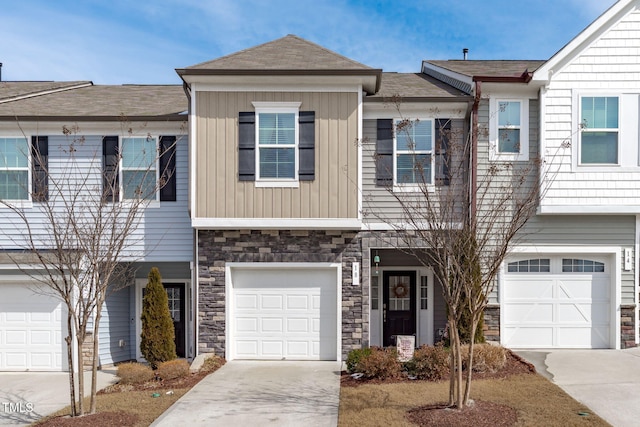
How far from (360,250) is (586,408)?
530cm

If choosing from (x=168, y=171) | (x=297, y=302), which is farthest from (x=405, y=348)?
(x=168, y=171)

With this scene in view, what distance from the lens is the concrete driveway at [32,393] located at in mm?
8898

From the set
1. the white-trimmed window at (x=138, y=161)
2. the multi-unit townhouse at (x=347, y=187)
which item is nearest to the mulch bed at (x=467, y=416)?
the multi-unit townhouse at (x=347, y=187)

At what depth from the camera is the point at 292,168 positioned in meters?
11.6

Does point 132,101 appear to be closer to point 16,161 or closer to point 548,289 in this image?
point 16,161

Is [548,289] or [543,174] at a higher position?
[543,174]

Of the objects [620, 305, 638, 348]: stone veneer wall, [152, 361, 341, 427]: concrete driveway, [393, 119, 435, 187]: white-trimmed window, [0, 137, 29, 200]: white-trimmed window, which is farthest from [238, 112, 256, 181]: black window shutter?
[620, 305, 638, 348]: stone veneer wall

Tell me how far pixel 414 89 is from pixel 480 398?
7236 millimetres

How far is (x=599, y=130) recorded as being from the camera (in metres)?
11.8

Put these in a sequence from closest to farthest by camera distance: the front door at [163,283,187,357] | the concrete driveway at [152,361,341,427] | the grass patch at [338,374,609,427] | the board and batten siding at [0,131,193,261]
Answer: the grass patch at [338,374,609,427]
the concrete driveway at [152,361,341,427]
the board and batten siding at [0,131,193,261]
the front door at [163,283,187,357]

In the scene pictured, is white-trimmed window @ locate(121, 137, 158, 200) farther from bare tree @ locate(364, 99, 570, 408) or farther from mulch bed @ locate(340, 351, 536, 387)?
mulch bed @ locate(340, 351, 536, 387)

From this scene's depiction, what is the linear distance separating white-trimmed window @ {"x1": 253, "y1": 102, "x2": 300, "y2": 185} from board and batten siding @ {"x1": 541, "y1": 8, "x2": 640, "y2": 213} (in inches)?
206

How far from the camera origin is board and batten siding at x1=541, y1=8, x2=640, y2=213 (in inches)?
461

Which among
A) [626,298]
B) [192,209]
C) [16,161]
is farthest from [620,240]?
[16,161]
